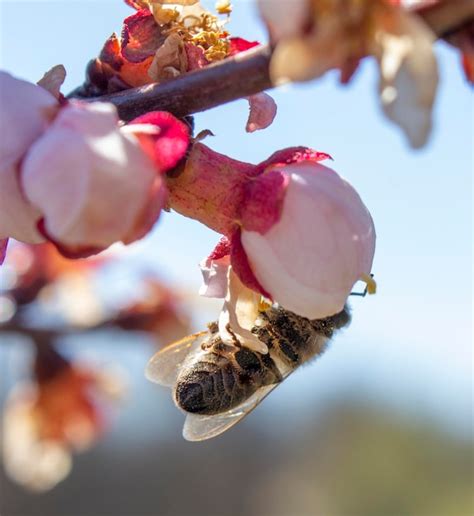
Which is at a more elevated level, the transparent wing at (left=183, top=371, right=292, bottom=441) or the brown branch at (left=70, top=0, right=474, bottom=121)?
the brown branch at (left=70, top=0, right=474, bottom=121)

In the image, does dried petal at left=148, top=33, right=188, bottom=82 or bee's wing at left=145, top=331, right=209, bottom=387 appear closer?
dried petal at left=148, top=33, right=188, bottom=82

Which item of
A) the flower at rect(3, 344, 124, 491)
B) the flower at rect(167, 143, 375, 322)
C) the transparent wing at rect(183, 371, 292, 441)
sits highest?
the flower at rect(167, 143, 375, 322)

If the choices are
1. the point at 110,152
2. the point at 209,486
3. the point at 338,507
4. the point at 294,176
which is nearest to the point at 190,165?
the point at 294,176

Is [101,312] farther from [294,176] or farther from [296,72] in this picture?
[296,72]

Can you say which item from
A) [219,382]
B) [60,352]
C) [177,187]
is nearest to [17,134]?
[177,187]

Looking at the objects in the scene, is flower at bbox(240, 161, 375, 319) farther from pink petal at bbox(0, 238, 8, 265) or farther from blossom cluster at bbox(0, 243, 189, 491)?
blossom cluster at bbox(0, 243, 189, 491)

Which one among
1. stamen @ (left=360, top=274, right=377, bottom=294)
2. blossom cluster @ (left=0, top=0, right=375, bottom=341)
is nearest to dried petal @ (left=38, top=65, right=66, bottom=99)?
blossom cluster @ (left=0, top=0, right=375, bottom=341)
